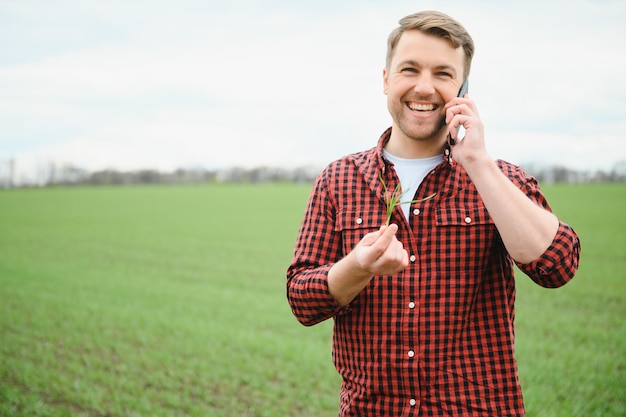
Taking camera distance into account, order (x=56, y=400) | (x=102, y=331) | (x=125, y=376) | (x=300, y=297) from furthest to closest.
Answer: (x=102, y=331) → (x=125, y=376) → (x=56, y=400) → (x=300, y=297)

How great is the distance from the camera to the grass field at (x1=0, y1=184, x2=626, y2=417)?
6352 millimetres

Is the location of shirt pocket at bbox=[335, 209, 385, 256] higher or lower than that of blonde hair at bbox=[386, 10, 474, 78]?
lower

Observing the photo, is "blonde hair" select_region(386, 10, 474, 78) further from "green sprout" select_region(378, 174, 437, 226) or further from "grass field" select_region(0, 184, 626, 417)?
"grass field" select_region(0, 184, 626, 417)

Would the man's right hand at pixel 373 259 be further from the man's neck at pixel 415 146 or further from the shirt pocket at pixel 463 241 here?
the man's neck at pixel 415 146

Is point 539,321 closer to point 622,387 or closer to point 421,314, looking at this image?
point 622,387

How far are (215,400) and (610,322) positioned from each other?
6.83 m

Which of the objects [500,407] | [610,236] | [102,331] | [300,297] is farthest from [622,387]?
[610,236]

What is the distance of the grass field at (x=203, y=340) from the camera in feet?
20.8

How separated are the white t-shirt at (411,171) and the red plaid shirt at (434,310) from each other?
0.15ft

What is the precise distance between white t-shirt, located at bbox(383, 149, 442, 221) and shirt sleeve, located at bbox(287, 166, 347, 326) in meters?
0.28

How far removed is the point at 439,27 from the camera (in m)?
2.17

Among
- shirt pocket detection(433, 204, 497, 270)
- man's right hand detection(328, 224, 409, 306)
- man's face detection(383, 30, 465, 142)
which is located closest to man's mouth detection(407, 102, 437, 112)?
man's face detection(383, 30, 465, 142)

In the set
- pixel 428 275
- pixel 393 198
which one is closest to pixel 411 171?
pixel 393 198

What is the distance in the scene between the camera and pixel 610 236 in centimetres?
2305
